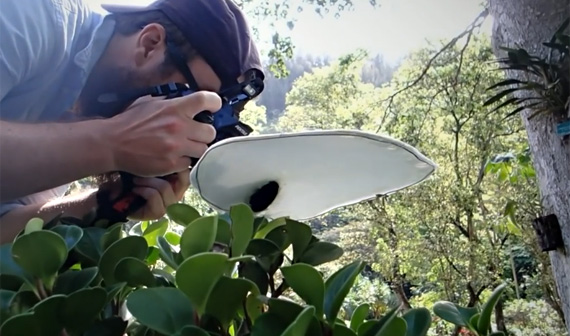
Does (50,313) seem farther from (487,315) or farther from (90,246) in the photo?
(487,315)

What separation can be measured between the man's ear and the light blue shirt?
3 cm

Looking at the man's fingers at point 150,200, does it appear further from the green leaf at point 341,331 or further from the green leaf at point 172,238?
the green leaf at point 341,331

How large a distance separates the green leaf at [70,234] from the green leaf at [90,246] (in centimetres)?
1

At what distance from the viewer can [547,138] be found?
673mm

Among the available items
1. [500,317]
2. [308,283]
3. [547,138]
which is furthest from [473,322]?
[500,317]

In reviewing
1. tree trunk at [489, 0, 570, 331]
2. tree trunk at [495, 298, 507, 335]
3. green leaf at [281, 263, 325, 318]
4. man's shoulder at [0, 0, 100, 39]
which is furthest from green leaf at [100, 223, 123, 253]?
tree trunk at [495, 298, 507, 335]

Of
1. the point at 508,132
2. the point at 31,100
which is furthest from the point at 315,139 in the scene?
the point at 508,132

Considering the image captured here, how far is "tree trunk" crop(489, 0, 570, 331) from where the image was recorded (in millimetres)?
655

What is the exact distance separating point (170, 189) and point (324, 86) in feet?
2.77

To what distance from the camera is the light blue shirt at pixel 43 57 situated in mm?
380

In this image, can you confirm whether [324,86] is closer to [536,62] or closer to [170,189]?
[536,62]

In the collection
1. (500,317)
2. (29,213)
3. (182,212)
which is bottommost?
(500,317)

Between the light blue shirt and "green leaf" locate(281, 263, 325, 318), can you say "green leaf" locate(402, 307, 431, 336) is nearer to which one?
"green leaf" locate(281, 263, 325, 318)

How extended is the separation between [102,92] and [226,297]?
301 mm
